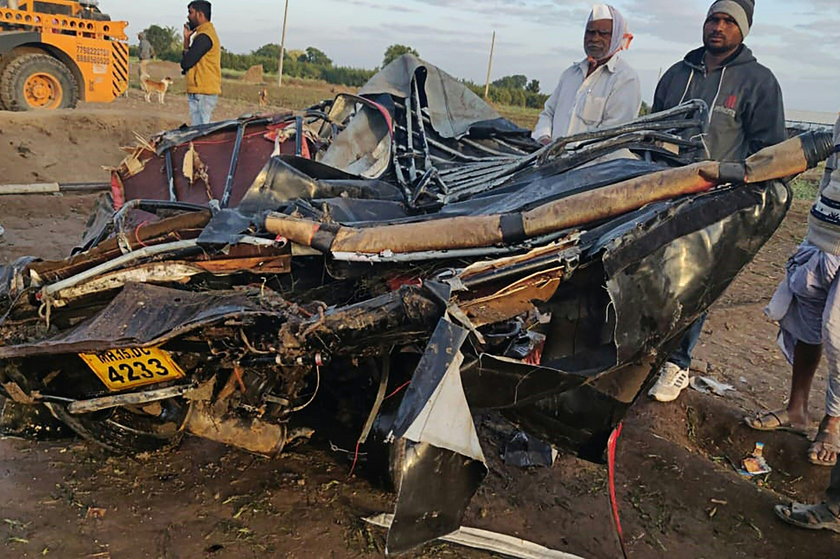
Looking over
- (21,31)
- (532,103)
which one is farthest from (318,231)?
(532,103)

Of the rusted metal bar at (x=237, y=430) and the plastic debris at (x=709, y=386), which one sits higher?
the rusted metal bar at (x=237, y=430)

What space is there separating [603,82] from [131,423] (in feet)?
10.7

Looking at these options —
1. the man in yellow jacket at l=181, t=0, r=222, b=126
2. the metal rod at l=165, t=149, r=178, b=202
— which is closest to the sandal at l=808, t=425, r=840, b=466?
the metal rod at l=165, t=149, r=178, b=202

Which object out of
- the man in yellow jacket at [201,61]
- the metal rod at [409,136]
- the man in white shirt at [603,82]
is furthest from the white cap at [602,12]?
the man in yellow jacket at [201,61]

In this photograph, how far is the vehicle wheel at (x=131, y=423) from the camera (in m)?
3.07

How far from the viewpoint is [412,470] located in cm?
213

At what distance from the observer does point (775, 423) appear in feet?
14.3

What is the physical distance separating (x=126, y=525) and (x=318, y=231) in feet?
5.11

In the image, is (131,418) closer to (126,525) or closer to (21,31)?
(126,525)

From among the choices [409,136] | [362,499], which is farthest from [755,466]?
[409,136]

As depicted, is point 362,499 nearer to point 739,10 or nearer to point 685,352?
point 685,352

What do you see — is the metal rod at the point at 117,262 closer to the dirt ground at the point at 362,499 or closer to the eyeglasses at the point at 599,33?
the dirt ground at the point at 362,499

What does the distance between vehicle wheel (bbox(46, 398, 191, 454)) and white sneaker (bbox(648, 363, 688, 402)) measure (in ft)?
9.88

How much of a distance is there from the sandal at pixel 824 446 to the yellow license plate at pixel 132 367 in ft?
11.4
